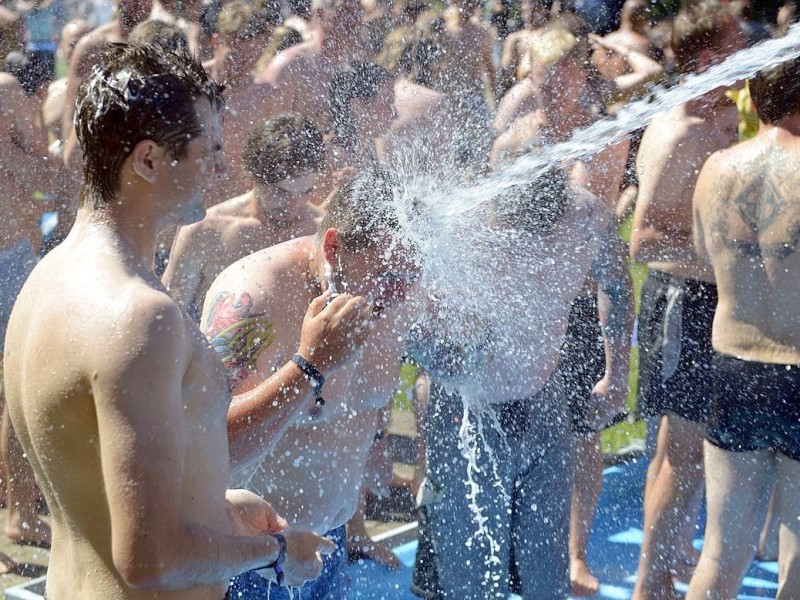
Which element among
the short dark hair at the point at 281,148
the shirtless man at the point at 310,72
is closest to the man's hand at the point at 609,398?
the short dark hair at the point at 281,148

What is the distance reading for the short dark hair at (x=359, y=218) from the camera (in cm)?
244

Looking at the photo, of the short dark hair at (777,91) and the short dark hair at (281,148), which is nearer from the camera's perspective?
the short dark hair at (777,91)

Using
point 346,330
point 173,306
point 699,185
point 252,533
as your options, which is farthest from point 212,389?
point 699,185

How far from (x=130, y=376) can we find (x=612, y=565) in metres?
3.38

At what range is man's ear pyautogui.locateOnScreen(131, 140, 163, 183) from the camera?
1557 millimetres

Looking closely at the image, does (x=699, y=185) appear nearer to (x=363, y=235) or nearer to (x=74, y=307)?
(x=363, y=235)

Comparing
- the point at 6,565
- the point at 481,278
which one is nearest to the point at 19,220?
the point at 6,565

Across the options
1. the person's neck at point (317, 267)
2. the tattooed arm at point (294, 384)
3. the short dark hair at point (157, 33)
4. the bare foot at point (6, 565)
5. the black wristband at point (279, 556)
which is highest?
the short dark hair at point (157, 33)

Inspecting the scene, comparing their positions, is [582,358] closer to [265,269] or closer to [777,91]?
[777,91]

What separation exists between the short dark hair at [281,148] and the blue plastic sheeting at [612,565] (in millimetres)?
1696

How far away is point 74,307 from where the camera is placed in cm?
147

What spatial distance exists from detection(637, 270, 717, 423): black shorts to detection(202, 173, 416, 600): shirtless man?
1618 mm

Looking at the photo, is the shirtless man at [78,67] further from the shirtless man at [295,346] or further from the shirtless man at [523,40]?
the shirtless man at [295,346]

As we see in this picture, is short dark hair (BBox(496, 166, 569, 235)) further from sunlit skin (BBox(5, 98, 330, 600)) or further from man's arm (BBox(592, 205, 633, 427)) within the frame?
sunlit skin (BBox(5, 98, 330, 600))
